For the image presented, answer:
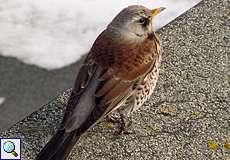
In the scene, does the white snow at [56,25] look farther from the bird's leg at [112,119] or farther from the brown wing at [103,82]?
the brown wing at [103,82]

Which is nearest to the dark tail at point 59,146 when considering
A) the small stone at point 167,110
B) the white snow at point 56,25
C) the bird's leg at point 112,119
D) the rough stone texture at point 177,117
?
the rough stone texture at point 177,117

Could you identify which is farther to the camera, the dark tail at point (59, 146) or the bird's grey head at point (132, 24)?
the bird's grey head at point (132, 24)

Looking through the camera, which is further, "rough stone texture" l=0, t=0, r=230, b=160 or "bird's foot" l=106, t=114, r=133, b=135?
"bird's foot" l=106, t=114, r=133, b=135

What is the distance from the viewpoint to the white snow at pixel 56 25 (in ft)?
21.3

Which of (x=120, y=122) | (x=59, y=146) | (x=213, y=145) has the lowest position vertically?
(x=213, y=145)

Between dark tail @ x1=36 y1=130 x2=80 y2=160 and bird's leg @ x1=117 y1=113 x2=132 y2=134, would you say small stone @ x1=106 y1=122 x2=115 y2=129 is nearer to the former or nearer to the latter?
bird's leg @ x1=117 y1=113 x2=132 y2=134

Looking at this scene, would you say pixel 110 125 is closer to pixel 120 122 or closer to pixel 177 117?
pixel 120 122

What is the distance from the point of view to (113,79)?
4.29 metres

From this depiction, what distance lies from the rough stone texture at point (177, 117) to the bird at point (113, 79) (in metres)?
0.22

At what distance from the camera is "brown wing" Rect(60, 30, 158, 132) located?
163 inches

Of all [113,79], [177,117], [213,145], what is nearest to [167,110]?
[177,117]

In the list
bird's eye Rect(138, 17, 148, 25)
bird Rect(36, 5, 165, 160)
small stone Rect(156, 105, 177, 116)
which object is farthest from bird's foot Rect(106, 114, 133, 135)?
bird's eye Rect(138, 17, 148, 25)

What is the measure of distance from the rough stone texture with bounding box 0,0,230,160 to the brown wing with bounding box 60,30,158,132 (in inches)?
12.7

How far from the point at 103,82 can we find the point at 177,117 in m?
0.68
